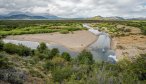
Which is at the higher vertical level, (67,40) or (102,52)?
(102,52)

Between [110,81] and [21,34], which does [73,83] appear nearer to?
→ [110,81]

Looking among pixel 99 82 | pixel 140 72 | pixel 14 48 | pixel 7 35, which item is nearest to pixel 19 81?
pixel 99 82

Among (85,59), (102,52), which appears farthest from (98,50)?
(85,59)

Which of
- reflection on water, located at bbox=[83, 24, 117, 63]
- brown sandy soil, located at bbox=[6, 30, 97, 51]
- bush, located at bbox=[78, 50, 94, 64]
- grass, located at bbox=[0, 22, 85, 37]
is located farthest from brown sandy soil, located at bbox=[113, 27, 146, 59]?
grass, located at bbox=[0, 22, 85, 37]

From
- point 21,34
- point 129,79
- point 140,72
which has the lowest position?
point 21,34

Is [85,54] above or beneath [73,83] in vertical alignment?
beneath

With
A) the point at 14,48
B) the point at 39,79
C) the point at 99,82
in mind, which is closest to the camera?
the point at 99,82

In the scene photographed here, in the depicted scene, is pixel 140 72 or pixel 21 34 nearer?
pixel 140 72

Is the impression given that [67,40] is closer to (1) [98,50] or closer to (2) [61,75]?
(1) [98,50]

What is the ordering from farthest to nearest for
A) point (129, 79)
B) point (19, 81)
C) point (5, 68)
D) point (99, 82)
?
point (5, 68) → point (19, 81) → point (129, 79) → point (99, 82)

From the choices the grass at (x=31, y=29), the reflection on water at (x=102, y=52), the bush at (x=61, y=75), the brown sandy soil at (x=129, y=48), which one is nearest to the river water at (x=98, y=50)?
the reflection on water at (x=102, y=52)

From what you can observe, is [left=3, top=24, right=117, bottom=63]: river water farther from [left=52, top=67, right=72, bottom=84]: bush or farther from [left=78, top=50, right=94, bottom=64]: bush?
[left=52, top=67, right=72, bottom=84]: bush
